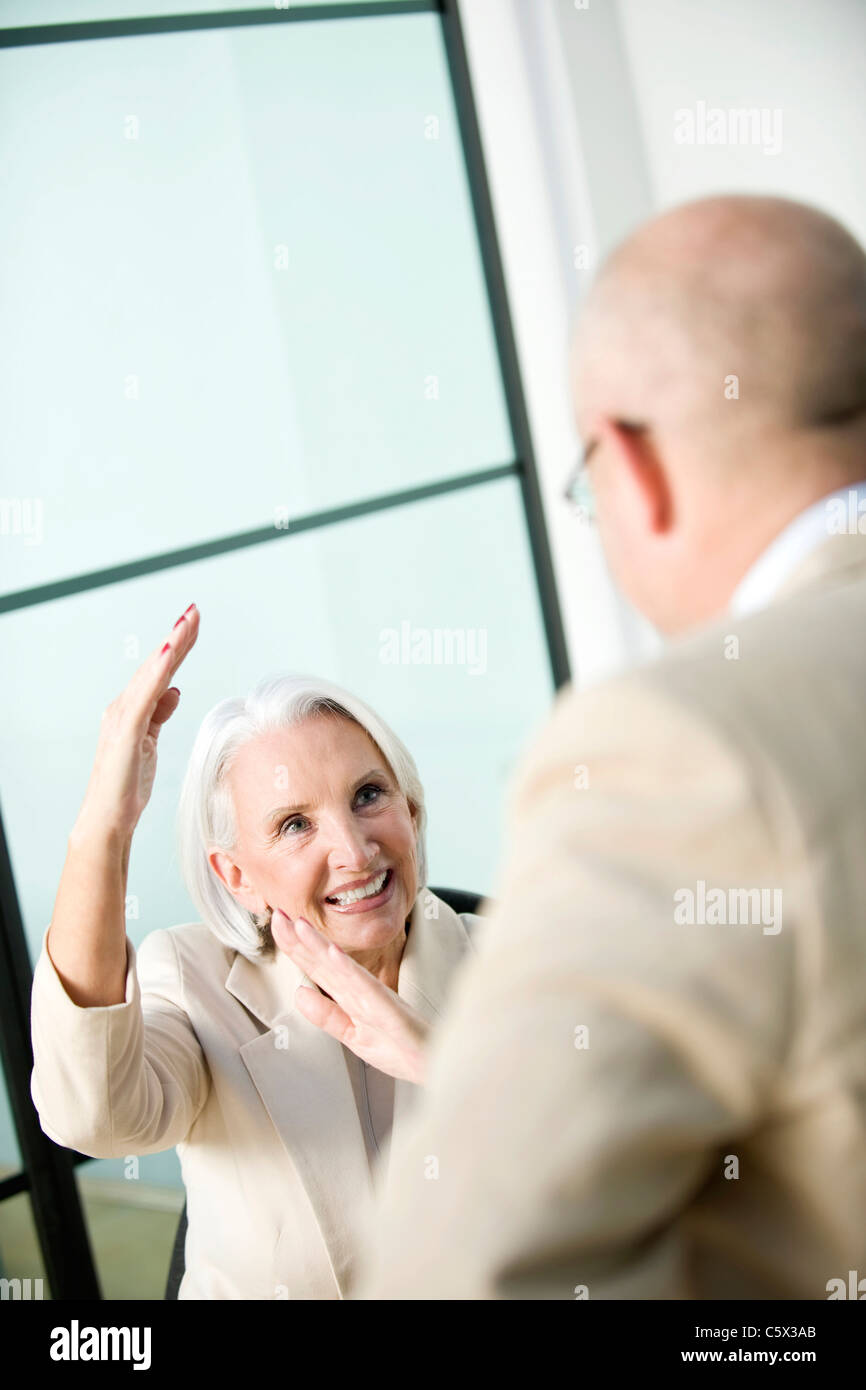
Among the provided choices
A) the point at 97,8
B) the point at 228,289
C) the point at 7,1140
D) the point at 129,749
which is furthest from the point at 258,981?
the point at 97,8

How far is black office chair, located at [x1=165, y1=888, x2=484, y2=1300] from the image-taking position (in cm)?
193

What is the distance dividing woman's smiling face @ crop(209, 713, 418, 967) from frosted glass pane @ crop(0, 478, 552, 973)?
35.2 inches

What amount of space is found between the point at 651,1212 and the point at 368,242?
3.46m

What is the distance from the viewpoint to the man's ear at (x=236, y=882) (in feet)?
6.13

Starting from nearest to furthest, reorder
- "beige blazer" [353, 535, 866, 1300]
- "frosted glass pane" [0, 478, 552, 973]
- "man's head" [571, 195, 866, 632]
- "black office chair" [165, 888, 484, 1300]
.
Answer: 1. "beige blazer" [353, 535, 866, 1300]
2. "man's head" [571, 195, 866, 632]
3. "black office chair" [165, 888, 484, 1300]
4. "frosted glass pane" [0, 478, 552, 973]

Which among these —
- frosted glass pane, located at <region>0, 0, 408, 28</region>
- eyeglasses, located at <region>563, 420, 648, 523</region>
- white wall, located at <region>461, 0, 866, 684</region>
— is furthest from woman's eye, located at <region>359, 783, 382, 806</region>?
white wall, located at <region>461, 0, 866, 684</region>

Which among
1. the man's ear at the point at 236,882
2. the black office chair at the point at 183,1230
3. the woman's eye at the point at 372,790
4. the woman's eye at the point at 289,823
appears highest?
the woman's eye at the point at 372,790

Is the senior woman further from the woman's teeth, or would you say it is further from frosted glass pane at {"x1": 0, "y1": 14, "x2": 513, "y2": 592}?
frosted glass pane at {"x1": 0, "y1": 14, "x2": 513, "y2": 592}

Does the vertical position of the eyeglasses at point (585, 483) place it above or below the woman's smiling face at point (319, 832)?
above

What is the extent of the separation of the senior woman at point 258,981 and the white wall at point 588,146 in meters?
2.48

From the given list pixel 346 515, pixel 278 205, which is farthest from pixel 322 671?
pixel 278 205

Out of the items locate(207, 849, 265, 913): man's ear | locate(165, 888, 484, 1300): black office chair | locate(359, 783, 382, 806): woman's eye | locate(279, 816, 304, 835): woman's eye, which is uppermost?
locate(359, 783, 382, 806): woman's eye

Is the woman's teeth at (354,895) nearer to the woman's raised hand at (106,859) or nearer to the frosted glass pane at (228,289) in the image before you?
the woman's raised hand at (106,859)

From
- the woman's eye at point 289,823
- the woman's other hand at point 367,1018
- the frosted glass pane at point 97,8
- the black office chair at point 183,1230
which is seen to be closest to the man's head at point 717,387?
the woman's other hand at point 367,1018
